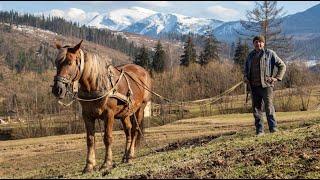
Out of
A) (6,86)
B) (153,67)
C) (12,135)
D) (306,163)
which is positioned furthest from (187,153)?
(6,86)

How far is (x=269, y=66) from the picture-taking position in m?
13.5

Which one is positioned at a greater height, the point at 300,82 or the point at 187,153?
the point at 187,153

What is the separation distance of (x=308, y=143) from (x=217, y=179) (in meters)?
3.91

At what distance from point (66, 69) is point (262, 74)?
621cm

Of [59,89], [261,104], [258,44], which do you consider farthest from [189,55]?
[59,89]

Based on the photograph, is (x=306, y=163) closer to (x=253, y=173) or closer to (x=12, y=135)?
(x=253, y=173)

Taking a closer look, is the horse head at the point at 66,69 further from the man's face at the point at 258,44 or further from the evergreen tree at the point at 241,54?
the evergreen tree at the point at 241,54

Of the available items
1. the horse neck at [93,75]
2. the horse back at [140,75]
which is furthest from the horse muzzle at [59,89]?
the horse back at [140,75]

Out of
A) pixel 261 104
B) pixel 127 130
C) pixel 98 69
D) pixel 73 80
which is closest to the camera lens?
pixel 73 80

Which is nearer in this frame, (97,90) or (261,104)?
(97,90)

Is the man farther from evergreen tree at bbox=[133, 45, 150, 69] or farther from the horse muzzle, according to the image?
evergreen tree at bbox=[133, 45, 150, 69]

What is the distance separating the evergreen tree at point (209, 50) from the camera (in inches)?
3659

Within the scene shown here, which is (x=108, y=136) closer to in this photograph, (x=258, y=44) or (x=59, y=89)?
(x=59, y=89)

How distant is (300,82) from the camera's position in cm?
6800
